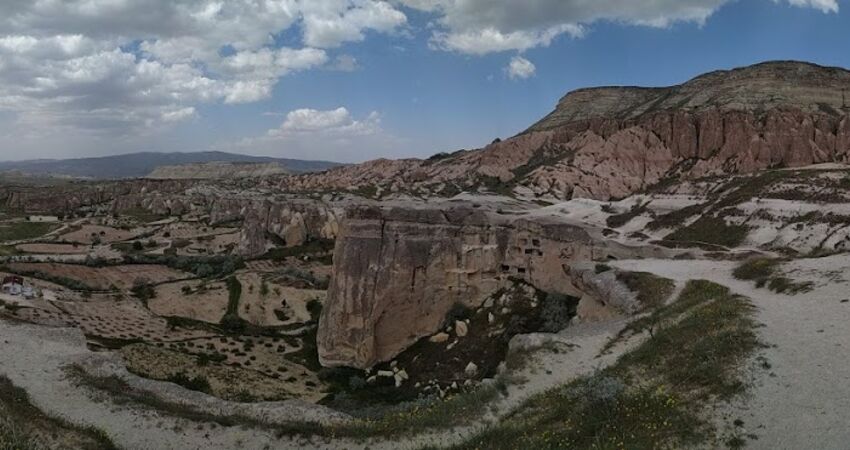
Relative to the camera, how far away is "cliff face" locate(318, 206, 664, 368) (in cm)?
3481

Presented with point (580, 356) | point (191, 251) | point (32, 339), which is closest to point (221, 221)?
point (191, 251)

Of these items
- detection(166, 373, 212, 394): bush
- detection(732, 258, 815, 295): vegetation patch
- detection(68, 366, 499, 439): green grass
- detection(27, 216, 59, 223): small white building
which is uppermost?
detection(732, 258, 815, 295): vegetation patch

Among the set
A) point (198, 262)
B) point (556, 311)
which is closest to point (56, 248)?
point (198, 262)

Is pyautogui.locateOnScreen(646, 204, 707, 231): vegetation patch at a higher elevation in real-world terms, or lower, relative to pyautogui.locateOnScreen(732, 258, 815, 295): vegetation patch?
higher

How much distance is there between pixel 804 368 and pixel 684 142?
Result: 193 ft

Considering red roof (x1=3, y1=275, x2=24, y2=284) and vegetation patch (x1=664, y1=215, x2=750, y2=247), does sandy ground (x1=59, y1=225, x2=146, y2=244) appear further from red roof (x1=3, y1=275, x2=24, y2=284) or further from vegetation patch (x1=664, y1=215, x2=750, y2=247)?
vegetation patch (x1=664, y1=215, x2=750, y2=247)

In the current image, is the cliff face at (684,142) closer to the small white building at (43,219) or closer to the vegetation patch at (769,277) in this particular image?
the vegetation patch at (769,277)

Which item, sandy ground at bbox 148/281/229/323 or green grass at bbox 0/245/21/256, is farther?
green grass at bbox 0/245/21/256

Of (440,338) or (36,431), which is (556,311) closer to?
(440,338)

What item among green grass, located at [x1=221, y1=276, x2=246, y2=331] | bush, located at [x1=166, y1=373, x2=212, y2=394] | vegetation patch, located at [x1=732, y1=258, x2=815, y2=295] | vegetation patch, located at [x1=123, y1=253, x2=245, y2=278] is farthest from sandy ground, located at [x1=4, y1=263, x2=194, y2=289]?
vegetation patch, located at [x1=732, y1=258, x2=815, y2=295]

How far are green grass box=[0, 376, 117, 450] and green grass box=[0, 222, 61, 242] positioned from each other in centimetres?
9711

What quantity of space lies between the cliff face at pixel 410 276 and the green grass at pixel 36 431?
22.1 metres

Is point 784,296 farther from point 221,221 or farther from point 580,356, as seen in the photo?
point 221,221

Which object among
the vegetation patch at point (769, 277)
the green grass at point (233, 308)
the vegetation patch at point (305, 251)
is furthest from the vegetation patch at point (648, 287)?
the vegetation patch at point (305, 251)
